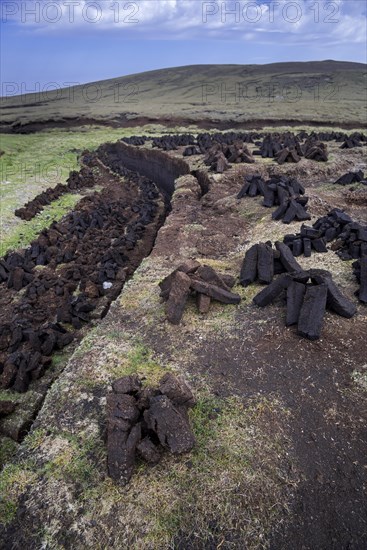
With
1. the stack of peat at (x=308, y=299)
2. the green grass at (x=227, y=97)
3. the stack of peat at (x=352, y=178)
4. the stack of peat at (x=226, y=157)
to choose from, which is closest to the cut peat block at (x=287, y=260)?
the stack of peat at (x=308, y=299)

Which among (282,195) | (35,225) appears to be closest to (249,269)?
(282,195)

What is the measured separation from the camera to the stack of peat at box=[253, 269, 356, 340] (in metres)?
6.45

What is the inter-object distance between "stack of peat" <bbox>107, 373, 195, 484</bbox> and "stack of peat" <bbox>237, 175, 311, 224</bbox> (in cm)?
775

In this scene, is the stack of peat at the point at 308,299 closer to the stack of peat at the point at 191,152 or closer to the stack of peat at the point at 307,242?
the stack of peat at the point at 307,242

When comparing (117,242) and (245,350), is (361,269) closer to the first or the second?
(245,350)

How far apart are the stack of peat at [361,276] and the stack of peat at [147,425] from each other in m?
3.89

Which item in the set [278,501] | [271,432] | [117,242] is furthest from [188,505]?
[117,242]

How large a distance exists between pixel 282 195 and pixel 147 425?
395 inches

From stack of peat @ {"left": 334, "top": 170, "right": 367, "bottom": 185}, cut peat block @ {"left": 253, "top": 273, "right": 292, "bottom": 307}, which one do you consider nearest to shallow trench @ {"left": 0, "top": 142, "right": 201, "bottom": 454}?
cut peat block @ {"left": 253, "top": 273, "right": 292, "bottom": 307}

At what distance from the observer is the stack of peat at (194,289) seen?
287 inches

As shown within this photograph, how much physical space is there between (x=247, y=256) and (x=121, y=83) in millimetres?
145133

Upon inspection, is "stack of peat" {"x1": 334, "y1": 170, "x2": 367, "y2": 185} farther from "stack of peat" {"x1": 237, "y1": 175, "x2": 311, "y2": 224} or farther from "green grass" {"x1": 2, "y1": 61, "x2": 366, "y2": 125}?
"green grass" {"x1": 2, "y1": 61, "x2": 366, "y2": 125}

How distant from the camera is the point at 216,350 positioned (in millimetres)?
6434

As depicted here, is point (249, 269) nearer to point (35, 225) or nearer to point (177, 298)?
point (177, 298)
